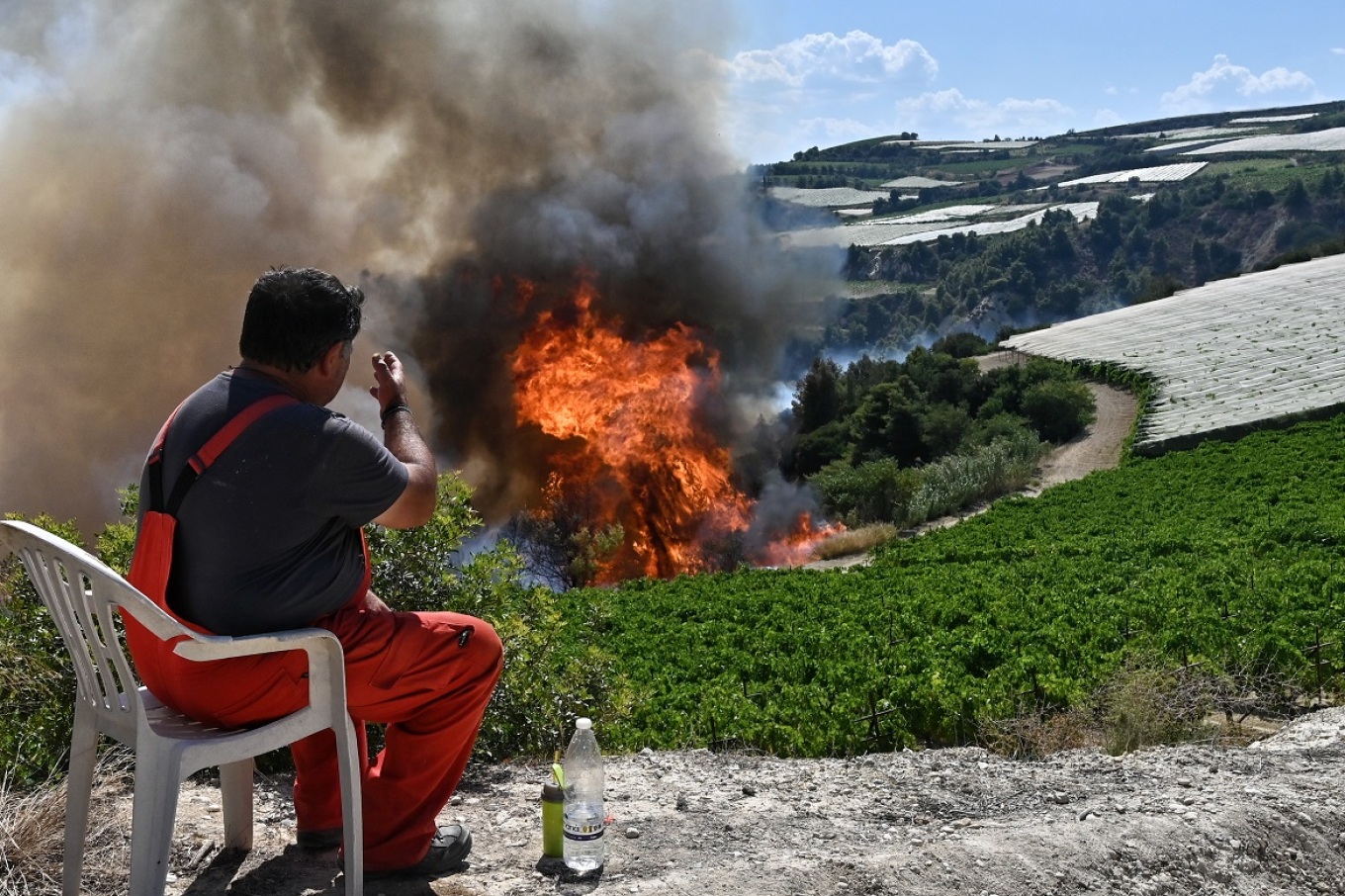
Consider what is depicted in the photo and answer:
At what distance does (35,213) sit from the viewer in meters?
29.7

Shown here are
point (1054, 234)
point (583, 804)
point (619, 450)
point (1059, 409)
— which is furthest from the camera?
point (1054, 234)

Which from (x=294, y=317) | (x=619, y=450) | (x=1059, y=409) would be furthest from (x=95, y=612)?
(x=1059, y=409)

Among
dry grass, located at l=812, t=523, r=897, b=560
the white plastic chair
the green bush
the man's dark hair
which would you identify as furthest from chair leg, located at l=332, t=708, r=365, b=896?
the green bush

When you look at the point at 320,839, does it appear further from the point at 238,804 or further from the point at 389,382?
Answer: the point at 389,382

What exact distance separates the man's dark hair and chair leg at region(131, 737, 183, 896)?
4.06 feet

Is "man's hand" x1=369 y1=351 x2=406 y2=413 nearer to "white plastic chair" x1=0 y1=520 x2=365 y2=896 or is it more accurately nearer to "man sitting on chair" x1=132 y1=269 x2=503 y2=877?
"man sitting on chair" x1=132 y1=269 x2=503 y2=877

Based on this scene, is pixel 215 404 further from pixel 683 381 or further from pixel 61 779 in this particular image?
pixel 683 381

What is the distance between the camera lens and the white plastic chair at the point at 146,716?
3.50 meters

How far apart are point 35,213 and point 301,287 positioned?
Answer: 98.0 ft

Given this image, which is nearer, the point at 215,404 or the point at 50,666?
the point at 215,404

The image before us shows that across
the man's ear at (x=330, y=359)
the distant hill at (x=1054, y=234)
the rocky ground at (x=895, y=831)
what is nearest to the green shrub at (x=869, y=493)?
the rocky ground at (x=895, y=831)

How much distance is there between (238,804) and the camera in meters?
4.56

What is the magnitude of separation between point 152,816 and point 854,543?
108 ft

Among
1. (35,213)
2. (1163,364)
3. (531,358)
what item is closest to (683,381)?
(531,358)
